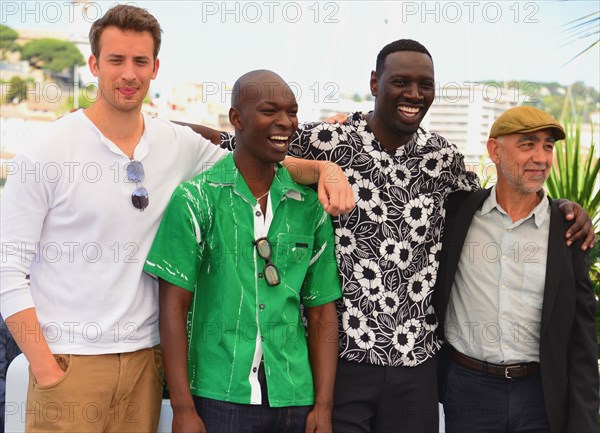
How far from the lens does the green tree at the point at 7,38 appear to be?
14.4 metres

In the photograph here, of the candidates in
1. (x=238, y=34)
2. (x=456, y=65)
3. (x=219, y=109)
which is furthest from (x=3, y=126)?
(x=456, y=65)

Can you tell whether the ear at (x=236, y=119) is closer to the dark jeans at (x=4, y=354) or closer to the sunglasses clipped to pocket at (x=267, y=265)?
the sunglasses clipped to pocket at (x=267, y=265)

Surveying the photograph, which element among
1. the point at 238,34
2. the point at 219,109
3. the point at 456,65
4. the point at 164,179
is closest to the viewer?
the point at 164,179

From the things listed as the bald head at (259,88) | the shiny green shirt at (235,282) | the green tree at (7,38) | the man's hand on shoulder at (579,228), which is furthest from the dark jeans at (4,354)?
the green tree at (7,38)

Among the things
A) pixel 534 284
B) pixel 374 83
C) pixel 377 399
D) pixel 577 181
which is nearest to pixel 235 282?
pixel 377 399

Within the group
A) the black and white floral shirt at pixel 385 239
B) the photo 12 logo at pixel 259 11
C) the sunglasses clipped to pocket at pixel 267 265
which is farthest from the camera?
the photo 12 logo at pixel 259 11

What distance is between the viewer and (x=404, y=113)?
281cm

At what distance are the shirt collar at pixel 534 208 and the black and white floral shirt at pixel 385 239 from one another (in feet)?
0.65

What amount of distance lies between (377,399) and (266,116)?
108 cm

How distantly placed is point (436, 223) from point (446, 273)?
0.66 ft

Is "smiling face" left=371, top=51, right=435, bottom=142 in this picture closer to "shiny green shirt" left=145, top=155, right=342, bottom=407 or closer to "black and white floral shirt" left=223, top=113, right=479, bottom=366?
"black and white floral shirt" left=223, top=113, right=479, bottom=366

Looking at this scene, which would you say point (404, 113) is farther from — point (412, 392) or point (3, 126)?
point (3, 126)

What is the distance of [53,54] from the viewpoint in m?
15.7

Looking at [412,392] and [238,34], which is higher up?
[238,34]
